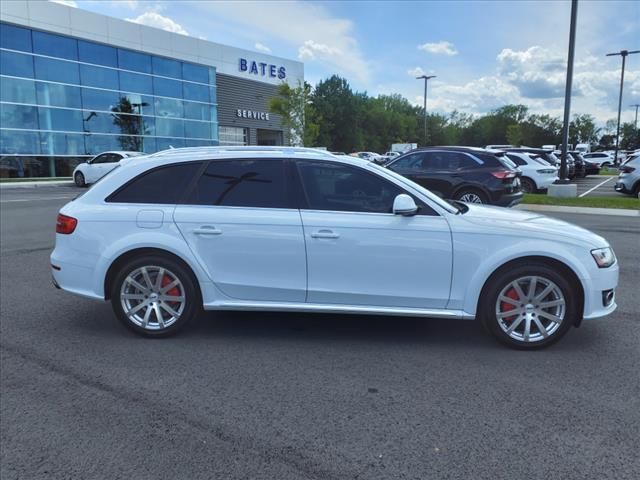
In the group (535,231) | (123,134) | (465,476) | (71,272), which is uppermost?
(123,134)

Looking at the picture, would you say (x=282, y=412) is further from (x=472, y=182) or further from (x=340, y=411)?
(x=472, y=182)

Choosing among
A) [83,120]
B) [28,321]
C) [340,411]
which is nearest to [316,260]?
[340,411]

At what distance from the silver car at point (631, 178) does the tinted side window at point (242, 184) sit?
54.1ft

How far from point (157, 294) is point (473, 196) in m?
9.27

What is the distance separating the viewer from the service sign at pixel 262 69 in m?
46.2

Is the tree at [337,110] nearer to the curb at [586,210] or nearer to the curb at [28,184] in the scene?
the curb at [28,184]

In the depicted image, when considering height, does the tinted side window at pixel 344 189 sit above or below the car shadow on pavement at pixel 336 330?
above

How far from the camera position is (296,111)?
1689 inches

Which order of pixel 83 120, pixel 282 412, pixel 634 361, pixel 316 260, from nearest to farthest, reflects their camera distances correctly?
pixel 282 412
pixel 634 361
pixel 316 260
pixel 83 120

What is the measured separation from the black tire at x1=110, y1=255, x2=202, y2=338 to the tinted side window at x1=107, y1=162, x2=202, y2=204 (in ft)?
1.81

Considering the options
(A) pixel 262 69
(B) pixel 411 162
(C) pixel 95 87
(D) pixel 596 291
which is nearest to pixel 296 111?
(A) pixel 262 69

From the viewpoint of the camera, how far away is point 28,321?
197 inches

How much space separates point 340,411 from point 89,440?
4.94 ft

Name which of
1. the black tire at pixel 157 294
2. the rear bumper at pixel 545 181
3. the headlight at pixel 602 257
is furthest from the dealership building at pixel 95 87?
the headlight at pixel 602 257
